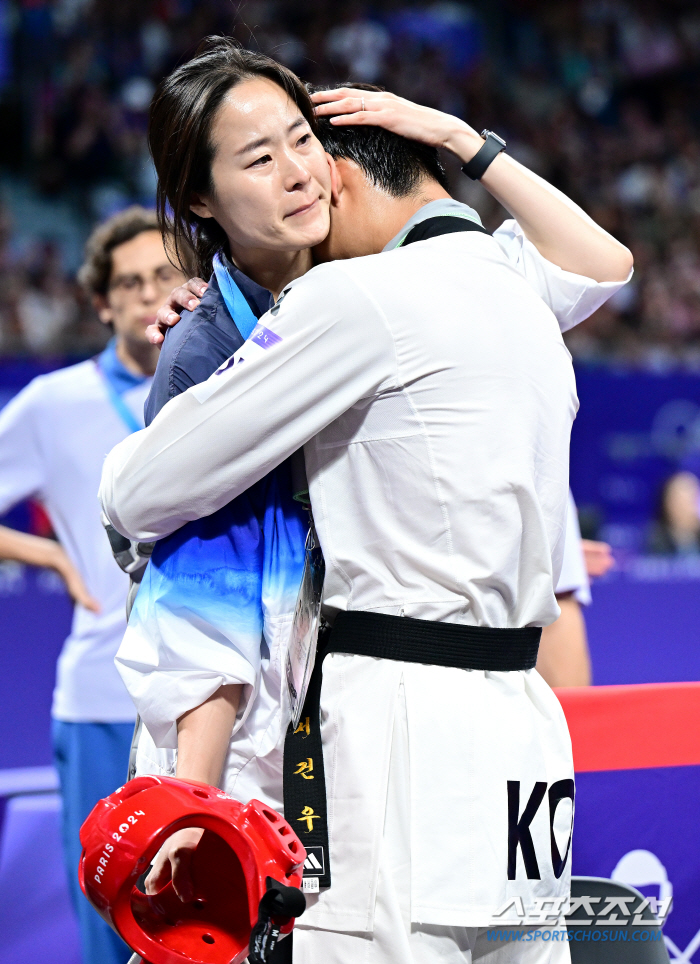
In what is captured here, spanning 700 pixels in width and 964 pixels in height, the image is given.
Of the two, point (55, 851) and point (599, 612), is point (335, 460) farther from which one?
point (599, 612)

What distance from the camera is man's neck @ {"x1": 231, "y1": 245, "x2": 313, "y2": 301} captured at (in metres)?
1.74

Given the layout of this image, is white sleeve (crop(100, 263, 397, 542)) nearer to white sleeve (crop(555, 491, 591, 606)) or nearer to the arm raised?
the arm raised

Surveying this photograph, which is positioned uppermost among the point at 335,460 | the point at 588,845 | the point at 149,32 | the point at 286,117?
the point at 149,32

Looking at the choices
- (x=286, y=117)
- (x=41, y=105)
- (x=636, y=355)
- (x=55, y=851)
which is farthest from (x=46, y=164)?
(x=286, y=117)

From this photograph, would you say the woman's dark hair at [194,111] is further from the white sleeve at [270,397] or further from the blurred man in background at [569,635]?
the blurred man in background at [569,635]

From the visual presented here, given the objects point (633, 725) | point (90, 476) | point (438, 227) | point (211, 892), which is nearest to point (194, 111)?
point (438, 227)

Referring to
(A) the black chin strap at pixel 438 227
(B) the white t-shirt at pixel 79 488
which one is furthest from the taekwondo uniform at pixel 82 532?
(A) the black chin strap at pixel 438 227

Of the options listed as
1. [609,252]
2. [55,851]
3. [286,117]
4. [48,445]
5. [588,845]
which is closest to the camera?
[286,117]

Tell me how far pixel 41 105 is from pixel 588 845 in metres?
10.1

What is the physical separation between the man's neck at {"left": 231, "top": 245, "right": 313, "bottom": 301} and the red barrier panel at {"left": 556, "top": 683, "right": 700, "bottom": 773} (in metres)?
0.95

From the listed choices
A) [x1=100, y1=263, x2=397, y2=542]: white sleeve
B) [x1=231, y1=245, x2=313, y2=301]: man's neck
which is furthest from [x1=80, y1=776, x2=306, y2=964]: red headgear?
[x1=231, y1=245, x2=313, y2=301]: man's neck

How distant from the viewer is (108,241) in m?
3.31

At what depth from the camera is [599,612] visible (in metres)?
5.22

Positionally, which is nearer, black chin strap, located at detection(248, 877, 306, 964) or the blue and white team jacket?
black chin strap, located at detection(248, 877, 306, 964)
